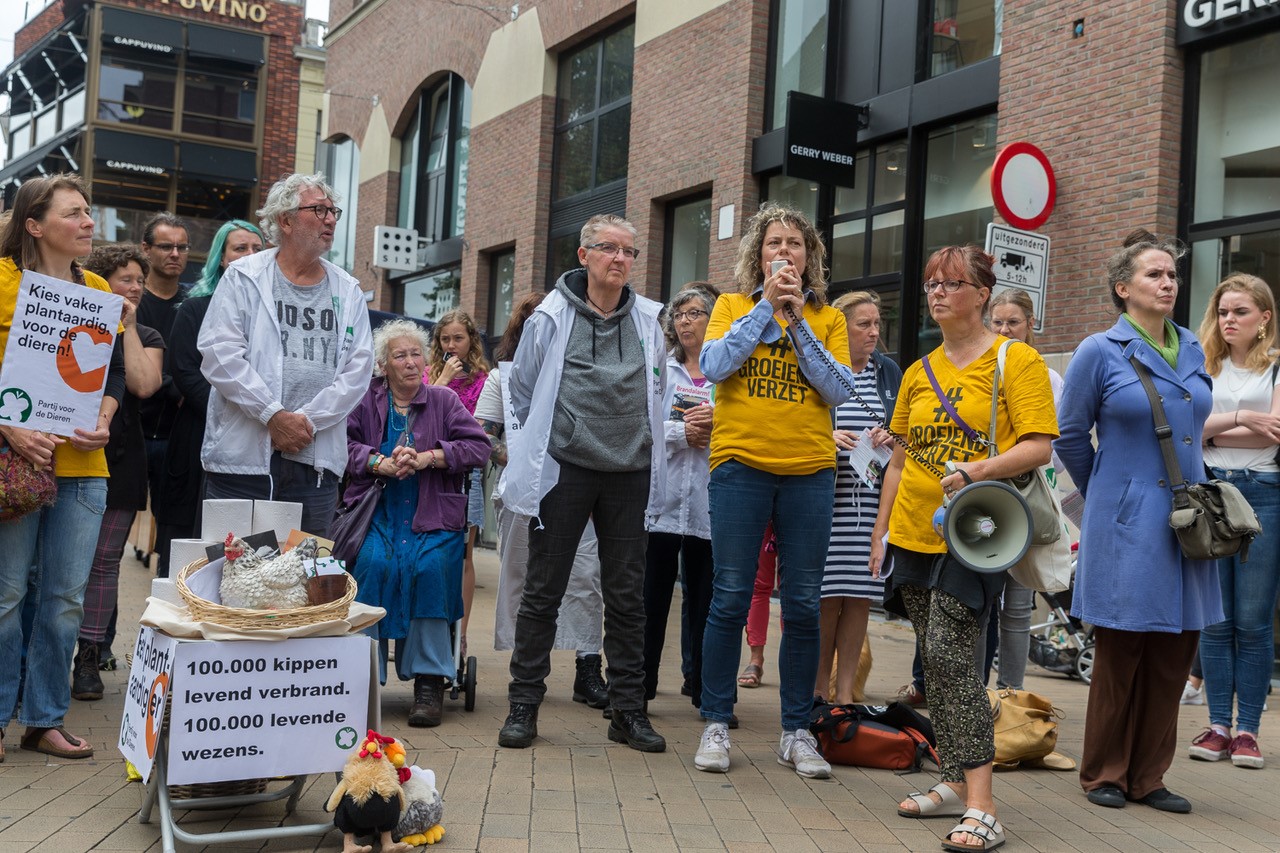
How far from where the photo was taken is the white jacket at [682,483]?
20.9ft

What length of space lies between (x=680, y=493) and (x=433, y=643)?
4.69 ft

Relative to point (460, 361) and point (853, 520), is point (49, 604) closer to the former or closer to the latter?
point (460, 361)

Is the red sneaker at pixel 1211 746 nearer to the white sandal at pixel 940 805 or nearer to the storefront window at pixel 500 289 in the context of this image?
the white sandal at pixel 940 805

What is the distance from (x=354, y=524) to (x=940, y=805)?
292 centimetres

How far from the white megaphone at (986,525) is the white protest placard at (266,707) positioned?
1.98 m

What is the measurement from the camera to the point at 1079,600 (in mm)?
5035

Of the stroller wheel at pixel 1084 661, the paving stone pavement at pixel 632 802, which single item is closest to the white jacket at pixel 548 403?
the paving stone pavement at pixel 632 802

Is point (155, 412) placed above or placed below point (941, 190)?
below

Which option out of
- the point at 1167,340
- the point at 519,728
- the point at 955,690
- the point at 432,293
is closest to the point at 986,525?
the point at 955,690

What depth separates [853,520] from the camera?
21.2ft

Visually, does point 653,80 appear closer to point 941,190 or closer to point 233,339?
point 941,190

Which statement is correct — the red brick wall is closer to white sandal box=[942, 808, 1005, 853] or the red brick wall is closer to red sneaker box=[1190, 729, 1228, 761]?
red sneaker box=[1190, 729, 1228, 761]

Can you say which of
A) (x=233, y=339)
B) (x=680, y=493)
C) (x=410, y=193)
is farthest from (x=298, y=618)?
(x=410, y=193)

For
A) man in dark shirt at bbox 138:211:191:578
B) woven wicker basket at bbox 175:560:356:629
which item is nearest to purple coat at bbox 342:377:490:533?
man in dark shirt at bbox 138:211:191:578
